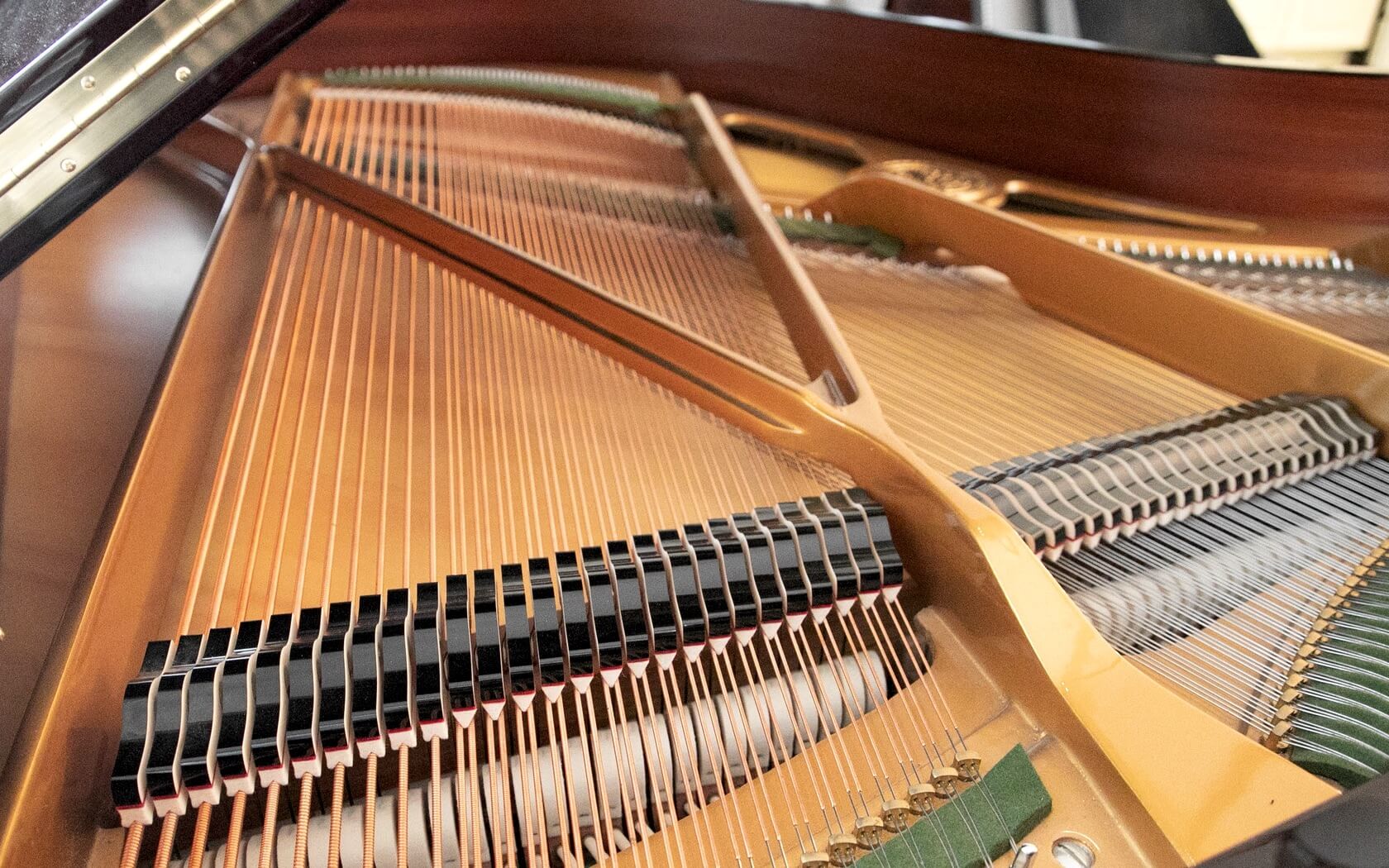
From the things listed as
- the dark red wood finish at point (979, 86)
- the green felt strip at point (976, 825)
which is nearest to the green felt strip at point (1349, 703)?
the green felt strip at point (976, 825)

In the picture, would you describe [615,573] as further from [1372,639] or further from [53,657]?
[1372,639]

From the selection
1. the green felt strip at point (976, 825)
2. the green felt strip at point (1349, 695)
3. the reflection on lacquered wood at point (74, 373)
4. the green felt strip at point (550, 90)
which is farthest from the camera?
the green felt strip at point (550, 90)

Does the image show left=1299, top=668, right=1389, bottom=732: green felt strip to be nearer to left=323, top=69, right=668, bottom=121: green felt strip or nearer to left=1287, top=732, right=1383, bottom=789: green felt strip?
left=1287, top=732, right=1383, bottom=789: green felt strip

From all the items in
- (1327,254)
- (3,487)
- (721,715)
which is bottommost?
(721,715)

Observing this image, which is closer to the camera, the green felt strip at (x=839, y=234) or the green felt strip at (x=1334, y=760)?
the green felt strip at (x=1334, y=760)

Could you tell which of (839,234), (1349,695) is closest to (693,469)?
(1349,695)

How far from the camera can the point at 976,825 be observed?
1.14m

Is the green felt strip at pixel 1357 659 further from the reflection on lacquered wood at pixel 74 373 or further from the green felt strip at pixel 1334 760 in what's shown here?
the reflection on lacquered wood at pixel 74 373

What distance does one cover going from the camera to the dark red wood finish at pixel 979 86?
2.56 m

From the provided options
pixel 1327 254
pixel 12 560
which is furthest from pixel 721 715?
pixel 1327 254

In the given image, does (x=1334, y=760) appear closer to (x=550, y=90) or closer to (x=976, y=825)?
(x=976, y=825)

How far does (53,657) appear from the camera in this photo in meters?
1.11

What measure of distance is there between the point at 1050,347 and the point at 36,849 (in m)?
2.04

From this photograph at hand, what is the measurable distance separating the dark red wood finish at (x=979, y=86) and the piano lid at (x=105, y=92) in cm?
198
